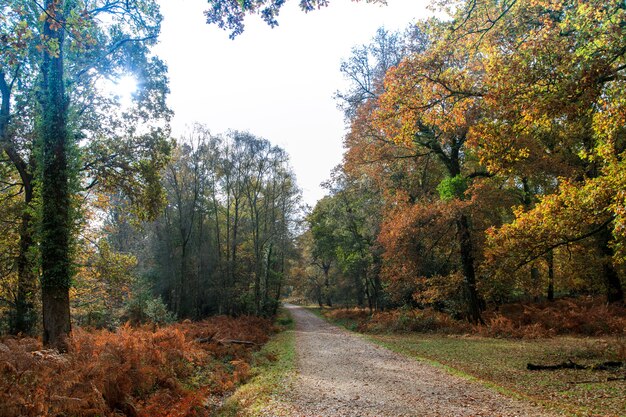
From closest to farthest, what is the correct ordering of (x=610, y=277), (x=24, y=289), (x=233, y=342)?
(x=24, y=289)
(x=233, y=342)
(x=610, y=277)

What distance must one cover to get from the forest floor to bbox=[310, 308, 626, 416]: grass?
0.50 meters

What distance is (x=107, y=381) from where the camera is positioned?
240 inches

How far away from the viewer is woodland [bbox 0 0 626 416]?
20.2ft

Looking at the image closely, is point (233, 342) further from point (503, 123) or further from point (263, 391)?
point (503, 123)

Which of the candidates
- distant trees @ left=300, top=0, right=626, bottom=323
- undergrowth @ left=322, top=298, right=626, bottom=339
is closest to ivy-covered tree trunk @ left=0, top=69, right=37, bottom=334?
distant trees @ left=300, top=0, right=626, bottom=323

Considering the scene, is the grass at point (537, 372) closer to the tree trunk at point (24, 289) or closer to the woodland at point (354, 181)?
the woodland at point (354, 181)

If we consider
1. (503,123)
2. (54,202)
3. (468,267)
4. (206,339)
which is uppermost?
(503,123)

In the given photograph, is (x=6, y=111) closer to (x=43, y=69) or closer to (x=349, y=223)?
(x=43, y=69)

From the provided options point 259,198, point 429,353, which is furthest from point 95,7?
point 259,198

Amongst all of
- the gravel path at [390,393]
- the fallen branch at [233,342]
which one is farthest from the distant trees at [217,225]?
the gravel path at [390,393]

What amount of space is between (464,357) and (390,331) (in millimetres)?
9433

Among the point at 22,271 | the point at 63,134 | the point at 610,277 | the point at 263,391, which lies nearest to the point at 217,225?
the point at 22,271

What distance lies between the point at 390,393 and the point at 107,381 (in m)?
5.07

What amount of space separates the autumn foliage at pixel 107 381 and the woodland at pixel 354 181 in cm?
4
